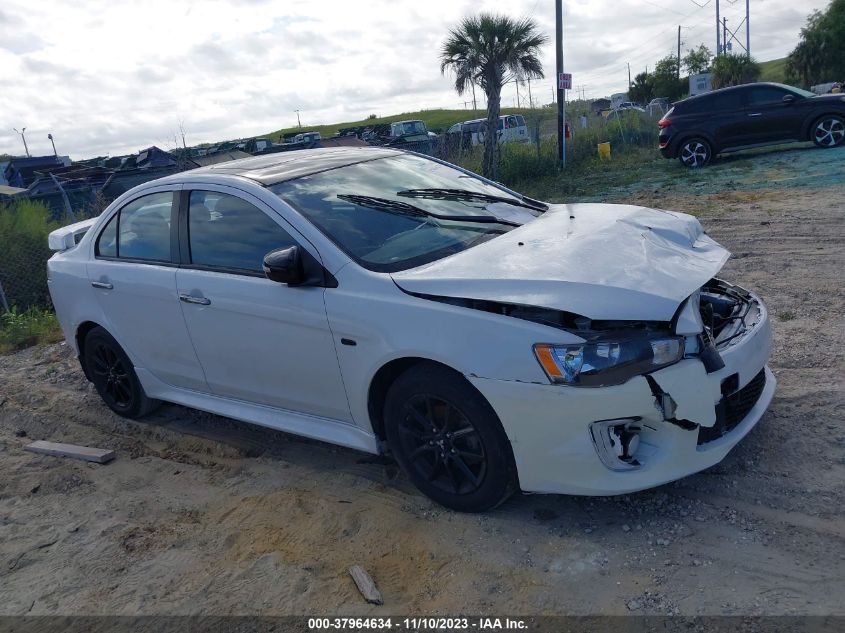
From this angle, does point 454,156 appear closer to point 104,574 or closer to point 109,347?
point 109,347

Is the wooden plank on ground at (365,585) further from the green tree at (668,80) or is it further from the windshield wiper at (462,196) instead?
the green tree at (668,80)

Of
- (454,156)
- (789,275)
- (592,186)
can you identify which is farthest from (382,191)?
(454,156)

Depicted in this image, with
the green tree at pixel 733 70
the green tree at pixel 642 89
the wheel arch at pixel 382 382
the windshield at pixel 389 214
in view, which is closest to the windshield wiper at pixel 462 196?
the windshield at pixel 389 214

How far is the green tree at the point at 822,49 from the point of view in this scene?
40531 millimetres

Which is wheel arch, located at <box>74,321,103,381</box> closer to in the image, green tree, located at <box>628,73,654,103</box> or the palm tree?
the palm tree

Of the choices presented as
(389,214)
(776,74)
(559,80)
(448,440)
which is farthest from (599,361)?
(776,74)

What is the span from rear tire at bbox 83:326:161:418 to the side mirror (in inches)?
77.4

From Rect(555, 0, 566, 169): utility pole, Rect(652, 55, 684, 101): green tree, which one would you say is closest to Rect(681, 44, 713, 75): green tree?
Rect(652, 55, 684, 101): green tree

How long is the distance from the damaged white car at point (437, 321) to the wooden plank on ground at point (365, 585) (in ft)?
1.80

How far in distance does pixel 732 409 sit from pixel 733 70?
140 ft

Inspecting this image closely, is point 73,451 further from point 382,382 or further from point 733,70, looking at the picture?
point 733,70

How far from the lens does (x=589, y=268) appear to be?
3287 mm

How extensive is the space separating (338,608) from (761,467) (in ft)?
6.93

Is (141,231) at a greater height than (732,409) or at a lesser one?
greater
